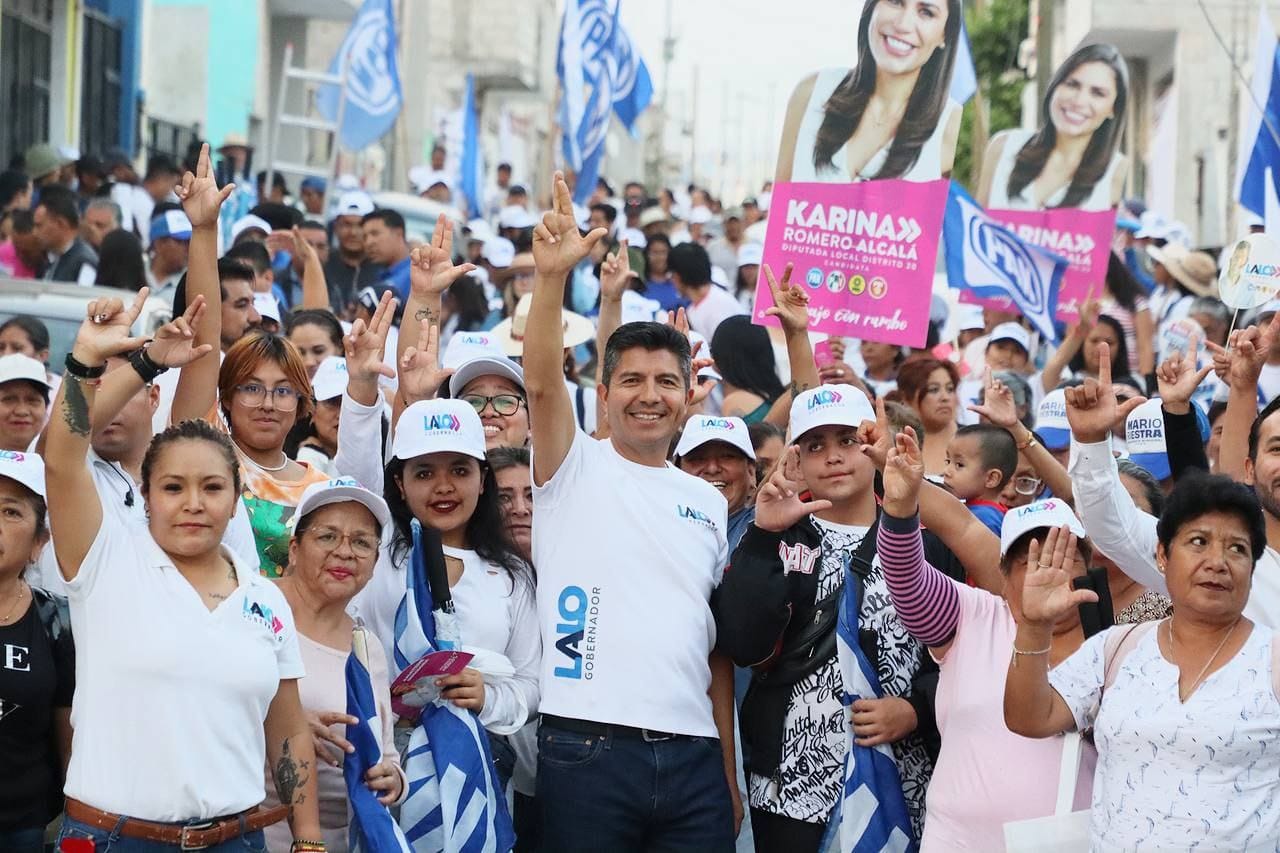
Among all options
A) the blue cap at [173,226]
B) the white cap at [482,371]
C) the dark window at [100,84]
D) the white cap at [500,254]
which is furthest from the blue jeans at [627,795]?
the dark window at [100,84]

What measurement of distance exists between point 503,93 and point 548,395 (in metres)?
48.4

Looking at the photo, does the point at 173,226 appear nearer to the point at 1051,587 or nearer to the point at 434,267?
the point at 434,267

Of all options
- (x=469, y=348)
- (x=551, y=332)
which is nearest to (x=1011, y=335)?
(x=469, y=348)

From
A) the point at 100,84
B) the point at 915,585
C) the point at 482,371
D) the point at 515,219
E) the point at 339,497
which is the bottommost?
the point at 915,585

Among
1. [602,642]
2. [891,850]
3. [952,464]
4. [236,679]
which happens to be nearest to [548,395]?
[602,642]

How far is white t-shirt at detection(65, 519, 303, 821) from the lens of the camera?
4.56m

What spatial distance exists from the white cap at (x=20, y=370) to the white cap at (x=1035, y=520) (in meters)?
3.29

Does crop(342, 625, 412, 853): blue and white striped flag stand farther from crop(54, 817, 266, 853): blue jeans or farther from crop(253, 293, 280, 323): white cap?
crop(253, 293, 280, 323): white cap

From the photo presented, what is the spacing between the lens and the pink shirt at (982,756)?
511 centimetres

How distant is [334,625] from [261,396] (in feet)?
3.46

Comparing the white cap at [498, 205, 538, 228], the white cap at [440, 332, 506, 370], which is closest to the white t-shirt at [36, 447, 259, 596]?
the white cap at [440, 332, 506, 370]

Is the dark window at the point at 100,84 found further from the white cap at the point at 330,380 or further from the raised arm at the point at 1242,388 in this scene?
the raised arm at the point at 1242,388

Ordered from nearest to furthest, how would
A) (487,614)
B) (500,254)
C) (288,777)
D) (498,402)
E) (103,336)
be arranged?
(103,336) < (288,777) < (487,614) < (498,402) < (500,254)

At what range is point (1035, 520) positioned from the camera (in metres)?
5.15
